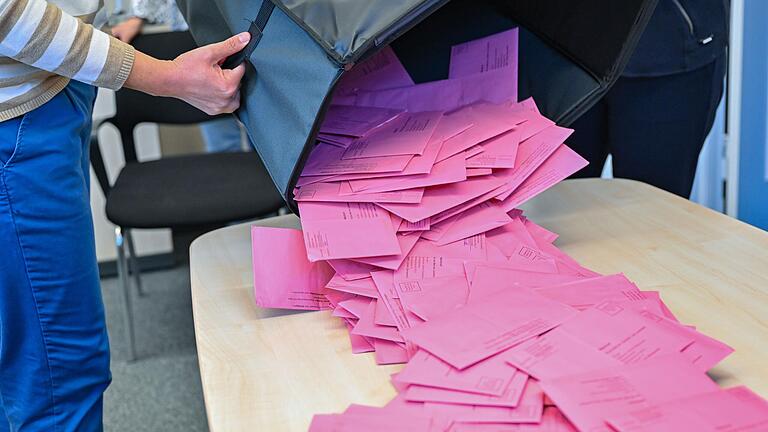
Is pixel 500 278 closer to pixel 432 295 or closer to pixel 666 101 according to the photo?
pixel 432 295

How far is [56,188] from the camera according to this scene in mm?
1023

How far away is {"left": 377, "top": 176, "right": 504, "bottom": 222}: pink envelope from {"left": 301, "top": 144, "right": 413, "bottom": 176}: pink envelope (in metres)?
0.05

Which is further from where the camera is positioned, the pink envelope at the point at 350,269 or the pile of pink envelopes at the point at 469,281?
the pink envelope at the point at 350,269

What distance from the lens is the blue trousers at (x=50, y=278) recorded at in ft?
3.29

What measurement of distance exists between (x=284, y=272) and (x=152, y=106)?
1574mm

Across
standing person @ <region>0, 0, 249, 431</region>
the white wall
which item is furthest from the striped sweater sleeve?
the white wall

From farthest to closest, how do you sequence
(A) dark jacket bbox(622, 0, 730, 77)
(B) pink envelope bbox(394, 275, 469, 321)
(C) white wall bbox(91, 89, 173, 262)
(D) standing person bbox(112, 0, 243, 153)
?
1. (C) white wall bbox(91, 89, 173, 262)
2. (A) dark jacket bbox(622, 0, 730, 77)
3. (D) standing person bbox(112, 0, 243, 153)
4. (B) pink envelope bbox(394, 275, 469, 321)

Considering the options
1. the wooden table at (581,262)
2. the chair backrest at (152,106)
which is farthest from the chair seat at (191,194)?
the wooden table at (581,262)

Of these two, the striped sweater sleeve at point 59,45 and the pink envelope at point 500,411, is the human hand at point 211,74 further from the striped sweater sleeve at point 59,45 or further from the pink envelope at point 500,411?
the pink envelope at point 500,411

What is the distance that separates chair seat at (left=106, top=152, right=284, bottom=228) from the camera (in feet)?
6.49

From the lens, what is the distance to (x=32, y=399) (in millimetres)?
1086

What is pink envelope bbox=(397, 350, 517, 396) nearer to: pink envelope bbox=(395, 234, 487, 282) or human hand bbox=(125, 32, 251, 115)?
pink envelope bbox=(395, 234, 487, 282)

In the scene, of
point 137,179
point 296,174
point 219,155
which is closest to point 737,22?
point 219,155

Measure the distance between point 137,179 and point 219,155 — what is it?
0.25 metres
